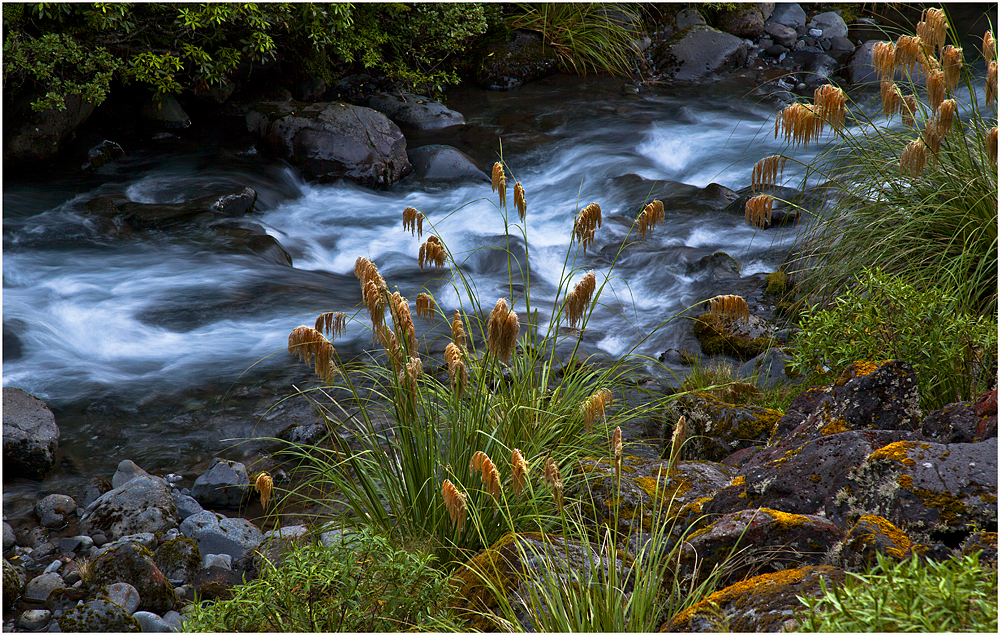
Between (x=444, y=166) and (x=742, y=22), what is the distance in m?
8.91

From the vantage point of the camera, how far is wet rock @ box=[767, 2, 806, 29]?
631 inches

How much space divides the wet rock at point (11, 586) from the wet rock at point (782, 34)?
16365mm

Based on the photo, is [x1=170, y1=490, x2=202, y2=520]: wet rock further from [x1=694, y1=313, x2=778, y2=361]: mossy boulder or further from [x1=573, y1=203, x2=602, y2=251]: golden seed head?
[x1=694, y1=313, x2=778, y2=361]: mossy boulder

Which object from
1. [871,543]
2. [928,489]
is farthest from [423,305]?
[928,489]

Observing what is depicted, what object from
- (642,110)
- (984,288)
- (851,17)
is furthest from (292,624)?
(851,17)

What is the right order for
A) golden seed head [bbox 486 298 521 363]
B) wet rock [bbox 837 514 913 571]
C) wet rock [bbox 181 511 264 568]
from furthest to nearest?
wet rock [bbox 181 511 264 568] < golden seed head [bbox 486 298 521 363] < wet rock [bbox 837 514 913 571]

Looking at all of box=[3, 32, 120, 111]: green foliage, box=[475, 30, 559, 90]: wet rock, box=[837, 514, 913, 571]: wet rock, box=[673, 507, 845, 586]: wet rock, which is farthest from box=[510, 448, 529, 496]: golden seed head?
box=[475, 30, 559, 90]: wet rock

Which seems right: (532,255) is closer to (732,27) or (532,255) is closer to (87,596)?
(87,596)

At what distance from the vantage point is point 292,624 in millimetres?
2570

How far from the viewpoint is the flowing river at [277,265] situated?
591 cm

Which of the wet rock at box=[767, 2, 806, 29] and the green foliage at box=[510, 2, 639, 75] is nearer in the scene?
the green foliage at box=[510, 2, 639, 75]

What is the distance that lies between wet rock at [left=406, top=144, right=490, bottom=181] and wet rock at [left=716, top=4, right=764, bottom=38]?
8187 millimetres

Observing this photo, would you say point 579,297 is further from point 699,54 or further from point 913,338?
point 699,54

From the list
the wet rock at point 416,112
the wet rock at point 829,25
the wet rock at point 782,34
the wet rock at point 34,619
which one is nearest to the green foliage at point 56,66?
the wet rock at point 416,112
